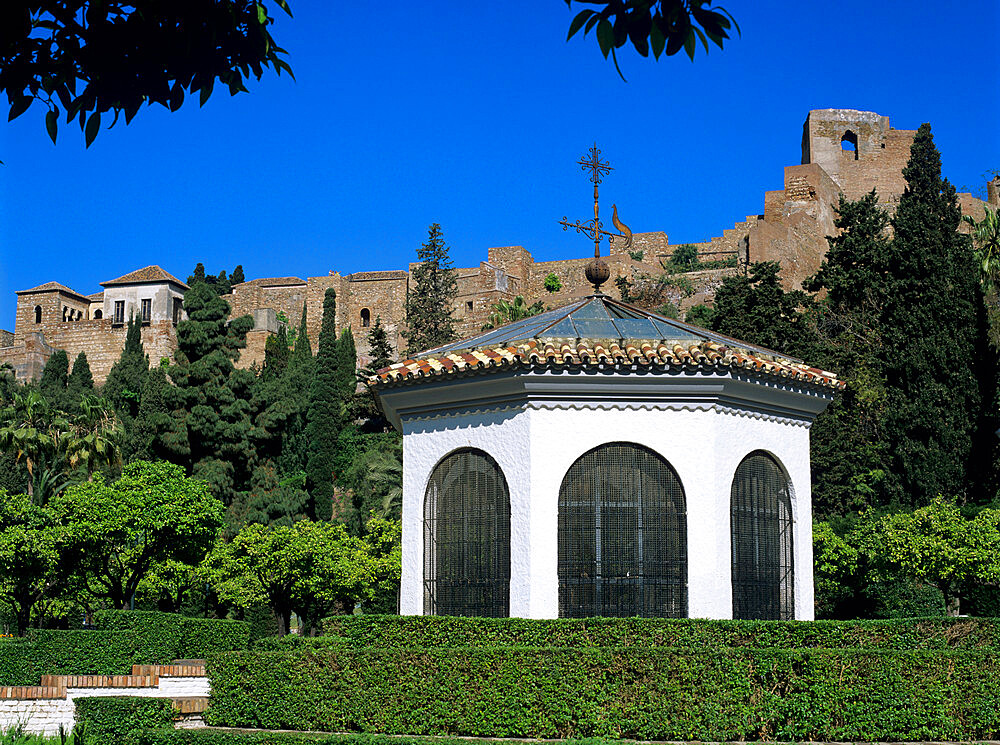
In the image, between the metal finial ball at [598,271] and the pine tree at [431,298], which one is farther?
the pine tree at [431,298]

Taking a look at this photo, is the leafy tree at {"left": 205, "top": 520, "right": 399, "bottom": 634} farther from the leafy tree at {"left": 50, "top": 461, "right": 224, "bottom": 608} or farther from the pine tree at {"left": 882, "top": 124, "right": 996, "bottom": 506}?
the pine tree at {"left": 882, "top": 124, "right": 996, "bottom": 506}

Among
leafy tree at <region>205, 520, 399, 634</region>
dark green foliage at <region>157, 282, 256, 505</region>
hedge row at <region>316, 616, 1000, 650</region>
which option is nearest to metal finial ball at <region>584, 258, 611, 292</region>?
hedge row at <region>316, 616, 1000, 650</region>

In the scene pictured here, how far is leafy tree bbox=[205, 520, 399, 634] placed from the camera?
26.8 metres

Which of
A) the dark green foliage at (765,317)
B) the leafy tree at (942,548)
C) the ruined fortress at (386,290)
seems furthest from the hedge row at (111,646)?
the ruined fortress at (386,290)

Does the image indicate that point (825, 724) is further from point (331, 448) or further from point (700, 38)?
point (331, 448)

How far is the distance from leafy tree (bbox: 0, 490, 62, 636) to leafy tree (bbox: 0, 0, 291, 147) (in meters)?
18.7

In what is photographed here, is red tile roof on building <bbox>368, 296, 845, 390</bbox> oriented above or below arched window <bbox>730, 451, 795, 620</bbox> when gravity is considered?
above

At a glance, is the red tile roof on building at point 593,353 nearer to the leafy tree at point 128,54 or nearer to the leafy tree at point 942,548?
the leafy tree at point 128,54

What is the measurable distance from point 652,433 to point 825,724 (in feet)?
11.0

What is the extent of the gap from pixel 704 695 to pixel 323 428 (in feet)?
137

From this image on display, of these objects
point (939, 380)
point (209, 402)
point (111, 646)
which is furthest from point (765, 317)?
point (111, 646)

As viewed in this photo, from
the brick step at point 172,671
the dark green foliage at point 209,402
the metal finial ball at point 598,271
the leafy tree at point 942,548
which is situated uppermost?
Result: the dark green foliage at point 209,402

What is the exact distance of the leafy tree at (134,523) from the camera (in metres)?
21.6

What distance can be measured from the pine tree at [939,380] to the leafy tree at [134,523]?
19.2 meters
